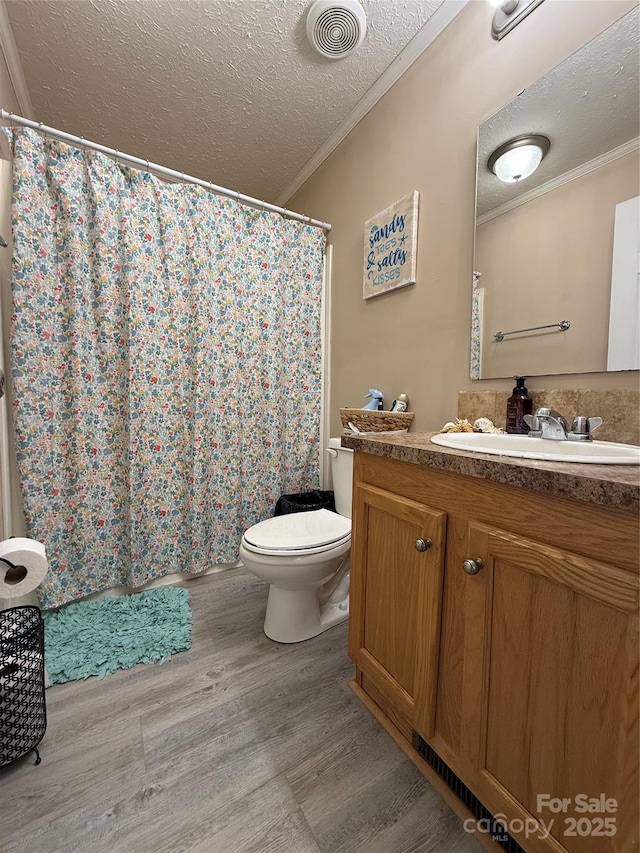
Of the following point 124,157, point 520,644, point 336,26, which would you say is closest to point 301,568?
point 520,644

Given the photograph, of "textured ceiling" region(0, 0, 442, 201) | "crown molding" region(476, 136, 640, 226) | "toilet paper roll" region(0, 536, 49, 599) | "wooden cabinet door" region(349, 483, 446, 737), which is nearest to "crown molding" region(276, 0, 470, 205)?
"textured ceiling" region(0, 0, 442, 201)

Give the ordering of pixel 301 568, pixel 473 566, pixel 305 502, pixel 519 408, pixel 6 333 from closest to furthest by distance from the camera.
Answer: pixel 473 566 → pixel 519 408 → pixel 301 568 → pixel 6 333 → pixel 305 502

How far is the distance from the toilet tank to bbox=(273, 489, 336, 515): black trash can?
200 millimetres

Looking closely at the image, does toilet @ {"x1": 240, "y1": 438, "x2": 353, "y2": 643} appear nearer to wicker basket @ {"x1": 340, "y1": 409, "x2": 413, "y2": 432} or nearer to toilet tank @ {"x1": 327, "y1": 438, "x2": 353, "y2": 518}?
toilet tank @ {"x1": 327, "y1": 438, "x2": 353, "y2": 518}

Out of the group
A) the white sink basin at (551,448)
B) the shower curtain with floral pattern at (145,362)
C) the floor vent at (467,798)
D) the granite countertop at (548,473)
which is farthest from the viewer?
the shower curtain with floral pattern at (145,362)

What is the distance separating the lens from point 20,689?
0.93 meters

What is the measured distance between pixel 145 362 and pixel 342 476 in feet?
3.61

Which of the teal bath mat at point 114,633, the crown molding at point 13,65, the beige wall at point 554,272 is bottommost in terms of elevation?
the teal bath mat at point 114,633

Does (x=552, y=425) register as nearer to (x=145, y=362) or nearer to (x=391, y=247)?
(x=391, y=247)

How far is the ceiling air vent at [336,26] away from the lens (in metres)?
1.29

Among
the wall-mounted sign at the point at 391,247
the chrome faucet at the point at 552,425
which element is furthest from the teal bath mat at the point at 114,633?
the wall-mounted sign at the point at 391,247

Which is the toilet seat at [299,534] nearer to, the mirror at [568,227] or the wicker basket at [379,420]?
the wicker basket at [379,420]

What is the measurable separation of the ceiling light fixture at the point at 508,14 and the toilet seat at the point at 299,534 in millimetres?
1826

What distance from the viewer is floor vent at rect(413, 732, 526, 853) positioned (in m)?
0.76
